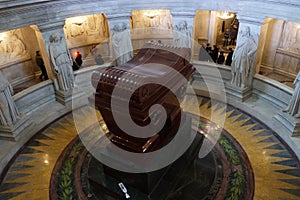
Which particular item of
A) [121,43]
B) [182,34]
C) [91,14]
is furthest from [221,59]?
[91,14]

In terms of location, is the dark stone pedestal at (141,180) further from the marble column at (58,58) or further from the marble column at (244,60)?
the marble column at (58,58)

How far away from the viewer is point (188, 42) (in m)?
8.34

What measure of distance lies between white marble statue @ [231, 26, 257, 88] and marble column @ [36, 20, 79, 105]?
5097mm

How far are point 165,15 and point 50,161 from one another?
7740mm

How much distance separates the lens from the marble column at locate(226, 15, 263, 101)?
7.05 meters

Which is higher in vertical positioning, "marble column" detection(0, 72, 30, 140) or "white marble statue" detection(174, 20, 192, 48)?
"white marble statue" detection(174, 20, 192, 48)

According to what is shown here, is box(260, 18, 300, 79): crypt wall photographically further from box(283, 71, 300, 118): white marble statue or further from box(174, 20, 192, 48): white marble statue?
box(283, 71, 300, 118): white marble statue

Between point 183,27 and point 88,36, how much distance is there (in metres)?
4.57

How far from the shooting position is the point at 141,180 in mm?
4449

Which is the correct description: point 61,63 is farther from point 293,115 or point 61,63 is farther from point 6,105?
point 293,115

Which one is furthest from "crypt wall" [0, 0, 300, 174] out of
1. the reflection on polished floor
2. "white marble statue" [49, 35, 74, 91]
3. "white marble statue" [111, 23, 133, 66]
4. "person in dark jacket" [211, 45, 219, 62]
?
the reflection on polished floor

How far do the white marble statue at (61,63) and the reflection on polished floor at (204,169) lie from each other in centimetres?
167

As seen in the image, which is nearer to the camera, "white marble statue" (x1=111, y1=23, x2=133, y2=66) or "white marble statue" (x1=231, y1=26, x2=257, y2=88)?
"white marble statue" (x1=231, y1=26, x2=257, y2=88)

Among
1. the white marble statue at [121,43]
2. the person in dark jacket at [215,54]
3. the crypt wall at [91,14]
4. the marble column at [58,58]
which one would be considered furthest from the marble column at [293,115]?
the marble column at [58,58]
